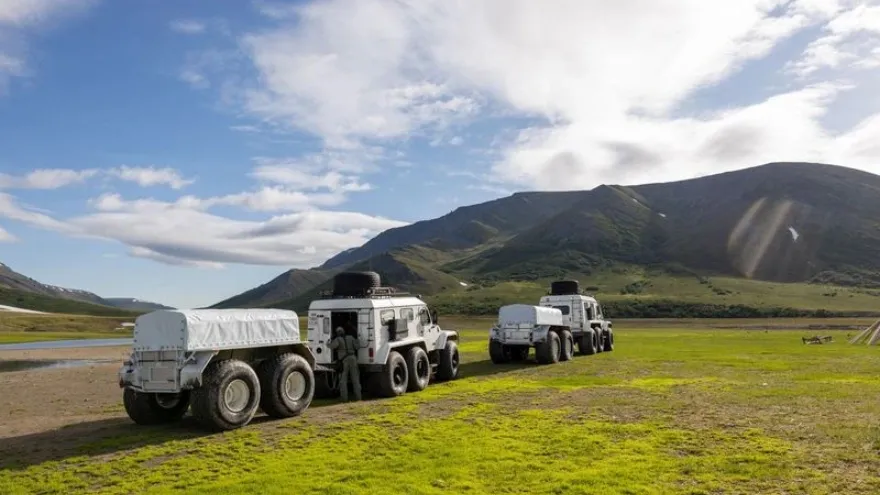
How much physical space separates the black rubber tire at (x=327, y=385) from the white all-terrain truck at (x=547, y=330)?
10965 mm

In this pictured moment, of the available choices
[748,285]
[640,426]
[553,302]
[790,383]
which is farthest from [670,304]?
[640,426]

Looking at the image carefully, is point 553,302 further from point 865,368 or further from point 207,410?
point 207,410

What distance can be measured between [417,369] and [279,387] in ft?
21.5

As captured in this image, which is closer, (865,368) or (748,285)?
(865,368)

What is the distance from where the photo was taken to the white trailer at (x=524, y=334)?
28672 mm

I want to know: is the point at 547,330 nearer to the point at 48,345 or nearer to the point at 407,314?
the point at 407,314

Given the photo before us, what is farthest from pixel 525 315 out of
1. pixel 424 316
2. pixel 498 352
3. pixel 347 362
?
pixel 347 362

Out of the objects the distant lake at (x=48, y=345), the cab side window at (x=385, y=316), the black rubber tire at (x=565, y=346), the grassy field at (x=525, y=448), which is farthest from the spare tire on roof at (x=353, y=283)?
the distant lake at (x=48, y=345)

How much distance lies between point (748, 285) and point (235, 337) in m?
162

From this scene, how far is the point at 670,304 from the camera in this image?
124m

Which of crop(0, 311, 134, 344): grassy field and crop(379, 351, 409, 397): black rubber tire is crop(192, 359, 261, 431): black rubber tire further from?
crop(0, 311, 134, 344): grassy field

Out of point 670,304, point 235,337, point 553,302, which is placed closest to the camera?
point 235,337

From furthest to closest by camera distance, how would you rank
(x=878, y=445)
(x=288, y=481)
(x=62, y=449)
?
(x=62, y=449) < (x=878, y=445) < (x=288, y=481)

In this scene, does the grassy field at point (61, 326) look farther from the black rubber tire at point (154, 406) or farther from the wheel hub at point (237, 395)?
the wheel hub at point (237, 395)
